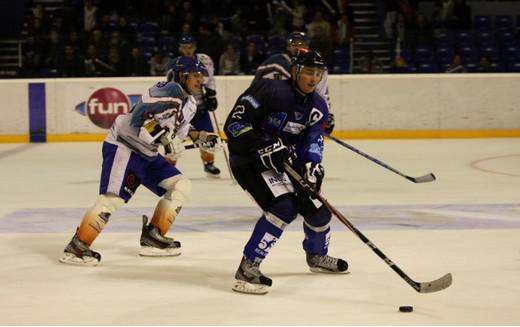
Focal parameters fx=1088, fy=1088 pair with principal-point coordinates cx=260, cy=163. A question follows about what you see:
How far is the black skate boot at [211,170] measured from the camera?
10445 mm

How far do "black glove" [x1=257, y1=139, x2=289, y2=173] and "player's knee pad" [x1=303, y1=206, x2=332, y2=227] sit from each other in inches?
17.4

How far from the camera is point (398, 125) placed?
534 inches

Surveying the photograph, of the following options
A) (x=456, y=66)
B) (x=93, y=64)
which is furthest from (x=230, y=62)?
(x=456, y=66)

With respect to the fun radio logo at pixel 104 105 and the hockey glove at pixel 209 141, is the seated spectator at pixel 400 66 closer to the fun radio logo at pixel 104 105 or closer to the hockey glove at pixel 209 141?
the fun radio logo at pixel 104 105

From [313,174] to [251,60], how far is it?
357 inches

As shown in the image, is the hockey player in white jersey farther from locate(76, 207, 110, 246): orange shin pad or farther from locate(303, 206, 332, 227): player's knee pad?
locate(303, 206, 332, 227): player's knee pad

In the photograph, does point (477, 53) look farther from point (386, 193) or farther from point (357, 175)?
point (386, 193)

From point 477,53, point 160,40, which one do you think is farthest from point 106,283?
point 477,53

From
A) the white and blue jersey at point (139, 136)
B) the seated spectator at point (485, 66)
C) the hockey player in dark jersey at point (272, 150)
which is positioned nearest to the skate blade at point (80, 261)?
the white and blue jersey at point (139, 136)

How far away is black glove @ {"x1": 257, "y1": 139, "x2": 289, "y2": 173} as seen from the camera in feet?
18.2

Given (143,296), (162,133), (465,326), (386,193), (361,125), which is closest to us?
(465,326)

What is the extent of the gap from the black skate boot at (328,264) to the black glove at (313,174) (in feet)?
1.90

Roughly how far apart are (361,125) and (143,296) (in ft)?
27.0

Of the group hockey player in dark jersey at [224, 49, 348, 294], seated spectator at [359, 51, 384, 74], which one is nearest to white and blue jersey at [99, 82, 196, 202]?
hockey player in dark jersey at [224, 49, 348, 294]
